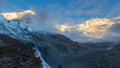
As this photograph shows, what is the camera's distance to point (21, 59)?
13650 centimetres

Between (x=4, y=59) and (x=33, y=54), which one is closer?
(x=4, y=59)

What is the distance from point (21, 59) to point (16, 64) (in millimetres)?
3690

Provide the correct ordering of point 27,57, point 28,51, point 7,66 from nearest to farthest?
point 7,66 → point 27,57 → point 28,51

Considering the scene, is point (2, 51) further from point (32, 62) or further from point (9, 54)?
point (32, 62)

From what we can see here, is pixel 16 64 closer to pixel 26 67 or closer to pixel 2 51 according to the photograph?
pixel 26 67

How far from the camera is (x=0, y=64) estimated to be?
133 m

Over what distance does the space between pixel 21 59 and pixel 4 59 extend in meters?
6.51

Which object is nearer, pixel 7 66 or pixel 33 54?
pixel 7 66

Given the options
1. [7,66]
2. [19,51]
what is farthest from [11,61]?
[19,51]

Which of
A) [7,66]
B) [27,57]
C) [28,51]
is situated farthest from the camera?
[28,51]

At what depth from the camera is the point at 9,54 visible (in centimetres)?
13962

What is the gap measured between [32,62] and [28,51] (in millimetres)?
14006

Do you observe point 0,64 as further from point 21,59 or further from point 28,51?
point 28,51

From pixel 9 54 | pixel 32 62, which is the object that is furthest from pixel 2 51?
pixel 32 62
